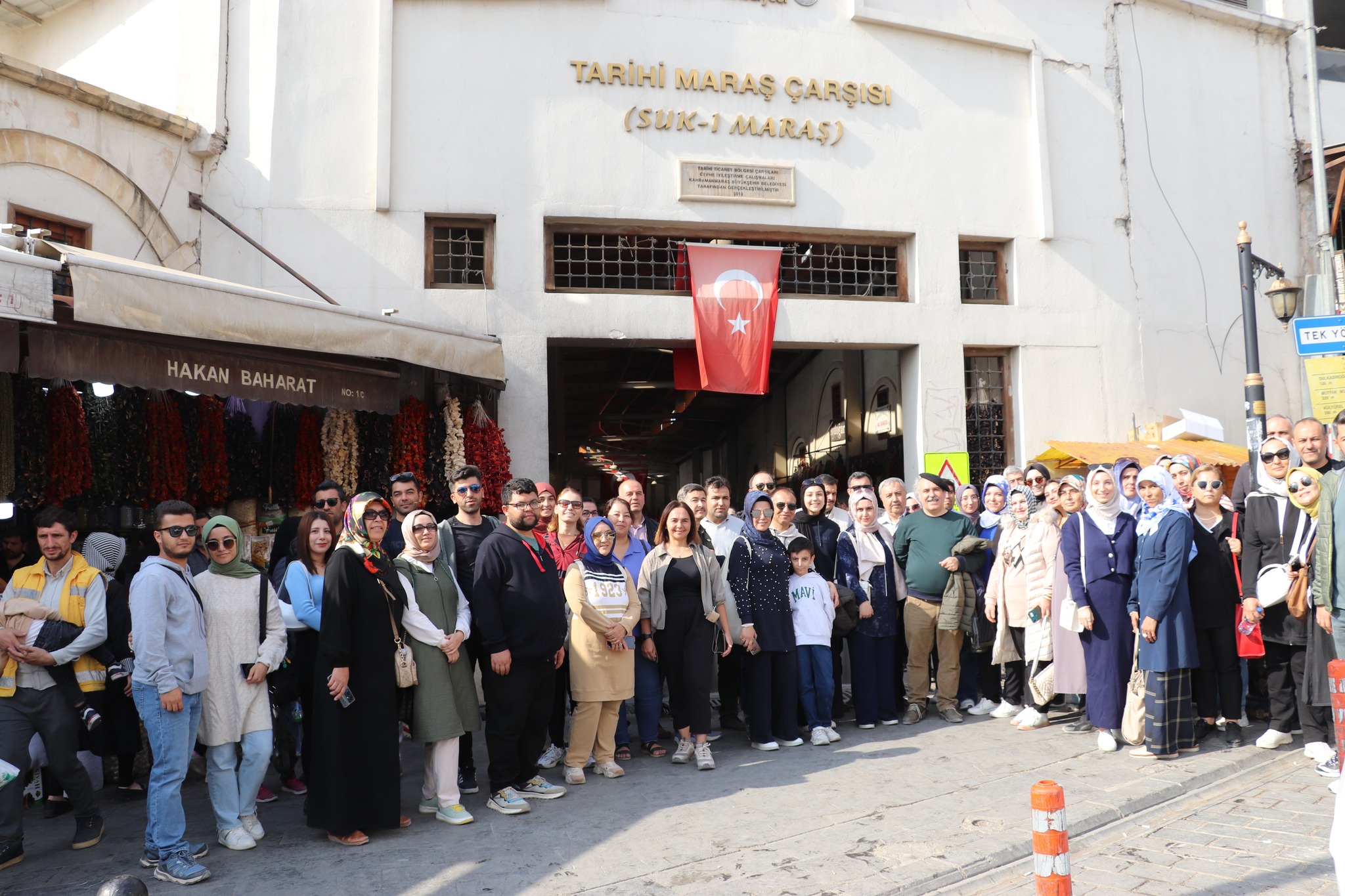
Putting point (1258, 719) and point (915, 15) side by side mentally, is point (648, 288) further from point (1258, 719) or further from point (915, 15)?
point (1258, 719)

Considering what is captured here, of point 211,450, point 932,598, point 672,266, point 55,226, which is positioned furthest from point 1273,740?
point 55,226

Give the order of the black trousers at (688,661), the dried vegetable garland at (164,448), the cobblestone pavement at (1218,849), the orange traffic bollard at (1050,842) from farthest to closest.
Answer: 1. the dried vegetable garland at (164,448)
2. the black trousers at (688,661)
3. the cobblestone pavement at (1218,849)
4. the orange traffic bollard at (1050,842)

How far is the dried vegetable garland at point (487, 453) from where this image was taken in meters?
10.1

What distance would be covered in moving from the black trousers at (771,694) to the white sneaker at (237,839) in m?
3.56

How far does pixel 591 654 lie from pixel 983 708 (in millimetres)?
3733

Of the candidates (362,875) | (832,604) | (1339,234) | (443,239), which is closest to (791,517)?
(832,604)

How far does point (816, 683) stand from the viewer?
7867 millimetres

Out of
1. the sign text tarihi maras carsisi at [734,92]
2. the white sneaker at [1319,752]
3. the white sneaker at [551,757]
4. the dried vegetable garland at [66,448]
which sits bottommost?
the white sneaker at [551,757]

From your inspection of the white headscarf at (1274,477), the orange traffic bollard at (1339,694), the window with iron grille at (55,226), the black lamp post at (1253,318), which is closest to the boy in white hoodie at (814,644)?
the white headscarf at (1274,477)

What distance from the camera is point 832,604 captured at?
797 centimetres

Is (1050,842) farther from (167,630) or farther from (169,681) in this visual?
(167,630)

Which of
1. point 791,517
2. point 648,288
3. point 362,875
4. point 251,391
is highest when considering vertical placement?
point 648,288

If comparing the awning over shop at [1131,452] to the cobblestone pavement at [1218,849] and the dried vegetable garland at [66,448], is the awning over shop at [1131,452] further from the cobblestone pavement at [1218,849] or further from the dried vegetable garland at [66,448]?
the dried vegetable garland at [66,448]

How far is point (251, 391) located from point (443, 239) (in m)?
4.22
